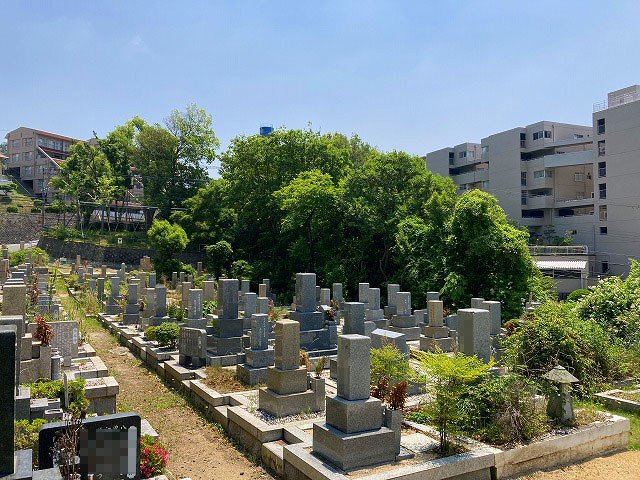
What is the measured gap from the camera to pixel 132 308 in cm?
1858

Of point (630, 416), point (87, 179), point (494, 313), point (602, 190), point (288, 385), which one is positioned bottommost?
point (630, 416)

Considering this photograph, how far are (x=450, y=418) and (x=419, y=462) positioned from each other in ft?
2.42

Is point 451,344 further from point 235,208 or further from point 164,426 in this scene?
point 235,208

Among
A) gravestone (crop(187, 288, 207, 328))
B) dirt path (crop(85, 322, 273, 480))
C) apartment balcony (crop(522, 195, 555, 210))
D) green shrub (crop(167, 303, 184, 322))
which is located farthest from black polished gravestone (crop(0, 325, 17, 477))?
apartment balcony (crop(522, 195, 555, 210))

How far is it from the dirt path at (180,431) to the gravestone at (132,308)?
482 cm

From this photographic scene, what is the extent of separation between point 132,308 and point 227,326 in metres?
7.35

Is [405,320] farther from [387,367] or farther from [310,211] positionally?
[310,211]

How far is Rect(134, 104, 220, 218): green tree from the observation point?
47.9m

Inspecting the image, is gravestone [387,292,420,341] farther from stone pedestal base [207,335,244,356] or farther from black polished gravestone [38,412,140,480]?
black polished gravestone [38,412,140,480]

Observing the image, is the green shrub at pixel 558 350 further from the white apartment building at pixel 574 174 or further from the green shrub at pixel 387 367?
the white apartment building at pixel 574 174

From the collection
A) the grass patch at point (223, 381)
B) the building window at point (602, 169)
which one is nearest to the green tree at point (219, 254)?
the grass patch at point (223, 381)

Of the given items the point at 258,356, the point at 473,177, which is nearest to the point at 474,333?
the point at 258,356

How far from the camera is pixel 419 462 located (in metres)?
6.31

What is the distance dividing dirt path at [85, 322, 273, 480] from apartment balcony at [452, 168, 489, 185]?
41694mm
